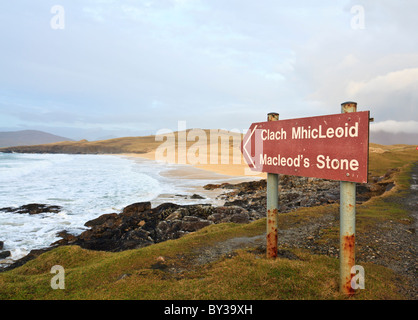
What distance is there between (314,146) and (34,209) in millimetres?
24076

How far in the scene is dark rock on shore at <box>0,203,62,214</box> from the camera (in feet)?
68.3

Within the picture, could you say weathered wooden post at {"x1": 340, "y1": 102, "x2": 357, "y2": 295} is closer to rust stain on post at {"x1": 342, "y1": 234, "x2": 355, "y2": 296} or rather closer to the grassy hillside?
rust stain on post at {"x1": 342, "y1": 234, "x2": 355, "y2": 296}

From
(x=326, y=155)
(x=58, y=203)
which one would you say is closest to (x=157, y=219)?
(x=58, y=203)

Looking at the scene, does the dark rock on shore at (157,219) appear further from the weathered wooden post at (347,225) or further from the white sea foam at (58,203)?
the weathered wooden post at (347,225)

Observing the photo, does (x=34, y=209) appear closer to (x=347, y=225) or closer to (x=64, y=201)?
(x=64, y=201)

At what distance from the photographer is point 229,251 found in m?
8.41

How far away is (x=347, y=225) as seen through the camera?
4.84 metres

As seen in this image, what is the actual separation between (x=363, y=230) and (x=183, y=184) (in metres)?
26.9

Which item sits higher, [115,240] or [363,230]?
[363,230]

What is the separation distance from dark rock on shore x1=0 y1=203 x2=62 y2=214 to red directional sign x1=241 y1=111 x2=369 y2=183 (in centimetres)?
2080
